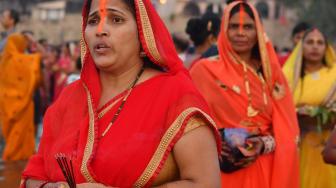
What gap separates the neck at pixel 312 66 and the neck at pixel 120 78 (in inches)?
164

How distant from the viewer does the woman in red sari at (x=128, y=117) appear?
9.03 feet

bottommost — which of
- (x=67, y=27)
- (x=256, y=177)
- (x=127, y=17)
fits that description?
(x=67, y=27)

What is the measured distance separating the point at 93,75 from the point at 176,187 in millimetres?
612

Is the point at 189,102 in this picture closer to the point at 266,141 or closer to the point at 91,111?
the point at 91,111

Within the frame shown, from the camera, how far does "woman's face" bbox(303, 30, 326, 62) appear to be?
6891 millimetres

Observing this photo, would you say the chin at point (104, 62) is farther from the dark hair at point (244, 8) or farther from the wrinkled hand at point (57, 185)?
the dark hair at point (244, 8)

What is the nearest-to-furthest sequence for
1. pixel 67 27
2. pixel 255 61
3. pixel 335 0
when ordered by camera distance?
pixel 255 61
pixel 335 0
pixel 67 27

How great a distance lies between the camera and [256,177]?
4887mm

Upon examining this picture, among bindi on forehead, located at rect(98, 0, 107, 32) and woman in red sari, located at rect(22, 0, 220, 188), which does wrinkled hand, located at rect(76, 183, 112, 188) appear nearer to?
woman in red sari, located at rect(22, 0, 220, 188)

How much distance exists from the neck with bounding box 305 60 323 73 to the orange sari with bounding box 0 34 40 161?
4.00 metres

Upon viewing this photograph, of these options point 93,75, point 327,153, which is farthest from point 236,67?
point 93,75

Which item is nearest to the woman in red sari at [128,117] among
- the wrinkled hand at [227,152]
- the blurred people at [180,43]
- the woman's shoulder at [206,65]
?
the wrinkled hand at [227,152]

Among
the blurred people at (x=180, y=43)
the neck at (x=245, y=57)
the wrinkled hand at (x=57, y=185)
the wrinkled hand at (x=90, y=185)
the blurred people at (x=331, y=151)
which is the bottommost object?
the blurred people at (x=180, y=43)

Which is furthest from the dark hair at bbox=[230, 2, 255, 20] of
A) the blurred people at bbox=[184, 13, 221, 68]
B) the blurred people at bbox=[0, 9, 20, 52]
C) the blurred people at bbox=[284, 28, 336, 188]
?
the blurred people at bbox=[0, 9, 20, 52]
